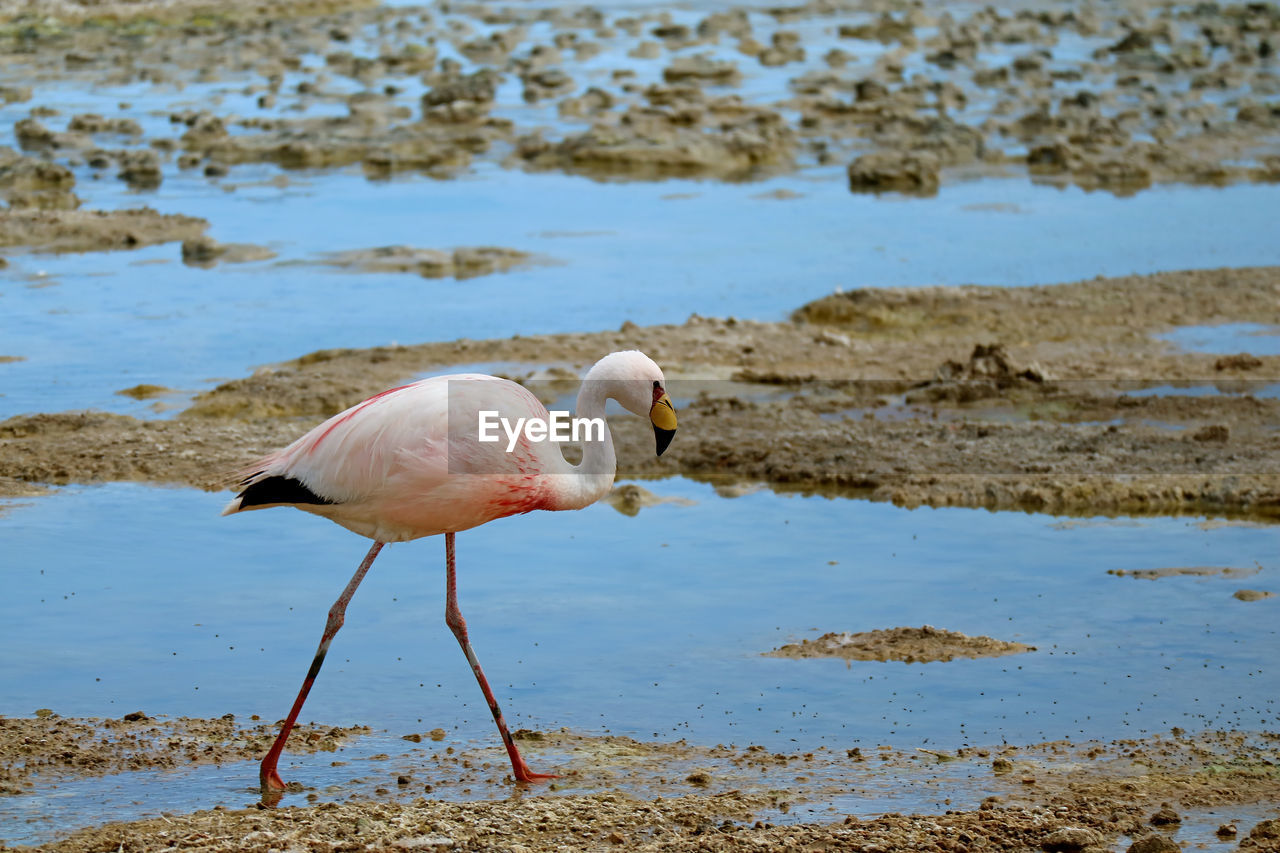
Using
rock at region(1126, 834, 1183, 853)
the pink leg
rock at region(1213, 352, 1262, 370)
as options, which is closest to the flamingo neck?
the pink leg

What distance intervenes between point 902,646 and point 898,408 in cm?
357

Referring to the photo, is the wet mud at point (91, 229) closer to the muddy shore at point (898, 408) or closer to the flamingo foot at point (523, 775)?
the muddy shore at point (898, 408)

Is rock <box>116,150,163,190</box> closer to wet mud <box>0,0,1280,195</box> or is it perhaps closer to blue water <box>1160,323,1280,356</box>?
wet mud <box>0,0,1280,195</box>

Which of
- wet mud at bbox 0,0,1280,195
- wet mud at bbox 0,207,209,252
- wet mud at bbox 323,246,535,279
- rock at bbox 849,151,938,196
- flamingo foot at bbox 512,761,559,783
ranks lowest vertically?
flamingo foot at bbox 512,761,559,783

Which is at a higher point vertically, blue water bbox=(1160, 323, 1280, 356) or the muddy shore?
blue water bbox=(1160, 323, 1280, 356)

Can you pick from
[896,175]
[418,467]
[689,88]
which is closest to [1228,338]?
[896,175]

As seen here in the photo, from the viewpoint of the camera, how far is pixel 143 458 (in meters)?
8.80

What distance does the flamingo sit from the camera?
551 centimetres

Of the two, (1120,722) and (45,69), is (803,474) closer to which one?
(1120,722)

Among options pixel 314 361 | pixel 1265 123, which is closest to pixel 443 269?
pixel 314 361

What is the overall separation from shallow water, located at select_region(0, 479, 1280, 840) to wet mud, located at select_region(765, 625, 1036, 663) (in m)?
0.08

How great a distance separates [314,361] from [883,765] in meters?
6.36

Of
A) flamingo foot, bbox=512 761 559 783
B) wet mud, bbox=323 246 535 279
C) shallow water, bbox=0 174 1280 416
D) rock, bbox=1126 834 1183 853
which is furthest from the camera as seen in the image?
wet mud, bbox=323 246 535 279

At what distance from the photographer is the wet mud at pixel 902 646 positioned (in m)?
6.50
